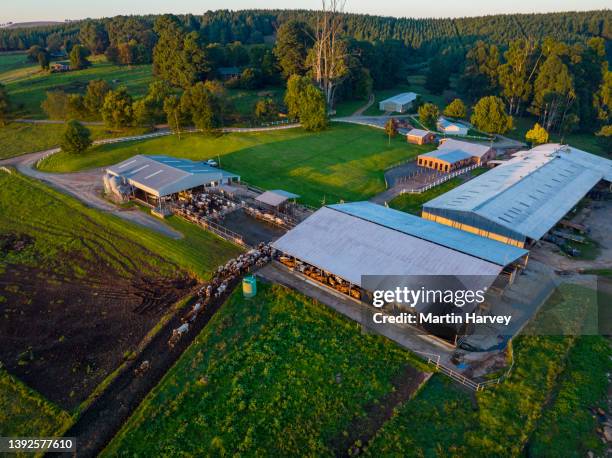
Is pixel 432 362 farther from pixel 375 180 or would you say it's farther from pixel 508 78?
pixel 508 78

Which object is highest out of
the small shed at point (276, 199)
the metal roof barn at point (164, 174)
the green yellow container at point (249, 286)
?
the metal roof barn at point (164, 174)

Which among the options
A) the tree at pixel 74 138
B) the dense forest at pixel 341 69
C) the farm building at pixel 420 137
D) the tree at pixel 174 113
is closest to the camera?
the tree at pixel 74 138

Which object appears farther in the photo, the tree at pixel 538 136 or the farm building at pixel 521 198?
the tree at pixel 538 136

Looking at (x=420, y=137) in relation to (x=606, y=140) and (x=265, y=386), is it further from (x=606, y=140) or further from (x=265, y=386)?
(x=265, y=386)

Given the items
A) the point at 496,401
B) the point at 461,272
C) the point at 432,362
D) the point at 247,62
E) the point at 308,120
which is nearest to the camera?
the point at 496,401

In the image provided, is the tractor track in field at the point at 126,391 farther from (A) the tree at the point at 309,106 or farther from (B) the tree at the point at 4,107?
(B) the tree at the point at 4,107

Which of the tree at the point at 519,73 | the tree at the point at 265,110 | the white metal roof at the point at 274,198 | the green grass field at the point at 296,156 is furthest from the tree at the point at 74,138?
the tree at the point at 519,73

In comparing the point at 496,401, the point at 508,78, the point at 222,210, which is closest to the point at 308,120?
the point at 222,210
